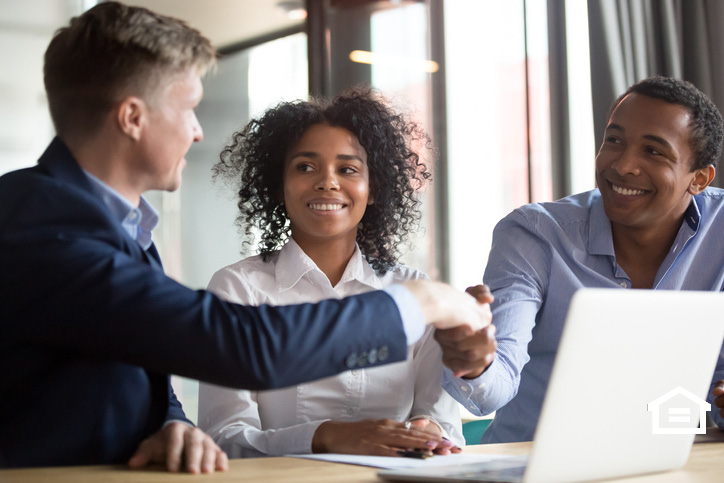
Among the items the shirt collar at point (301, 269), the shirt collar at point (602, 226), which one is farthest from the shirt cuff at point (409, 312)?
the shirt collar at point (602, 226)

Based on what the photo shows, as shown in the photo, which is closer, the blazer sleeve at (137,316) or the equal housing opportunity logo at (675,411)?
the blazer sleeve at (137,316)

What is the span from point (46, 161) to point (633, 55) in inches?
A: 109

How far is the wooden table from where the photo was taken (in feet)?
3.39

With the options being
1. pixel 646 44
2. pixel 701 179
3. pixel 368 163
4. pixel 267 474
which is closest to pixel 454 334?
pixel 267 474

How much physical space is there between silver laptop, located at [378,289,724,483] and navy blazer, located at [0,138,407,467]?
0.22 meters

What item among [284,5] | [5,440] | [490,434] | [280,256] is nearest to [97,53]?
[5,440]

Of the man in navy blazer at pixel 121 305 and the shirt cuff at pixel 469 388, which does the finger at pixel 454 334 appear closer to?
the man in navy blazer at pixel 121 305

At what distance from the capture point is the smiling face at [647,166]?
2.12 m

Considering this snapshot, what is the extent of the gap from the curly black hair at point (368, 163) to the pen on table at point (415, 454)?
2.36ft

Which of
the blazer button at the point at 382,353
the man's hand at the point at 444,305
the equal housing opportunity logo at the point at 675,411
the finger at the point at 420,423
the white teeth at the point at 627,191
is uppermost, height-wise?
the white teeth at the point at 627,191

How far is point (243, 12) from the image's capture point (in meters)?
4.20

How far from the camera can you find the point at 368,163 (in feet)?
6.91

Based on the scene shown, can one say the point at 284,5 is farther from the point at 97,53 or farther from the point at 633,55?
the point at 97,53

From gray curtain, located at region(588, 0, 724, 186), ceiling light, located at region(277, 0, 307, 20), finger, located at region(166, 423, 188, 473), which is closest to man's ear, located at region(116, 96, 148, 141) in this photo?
finger, located at region(166, 423, 188, 473)
